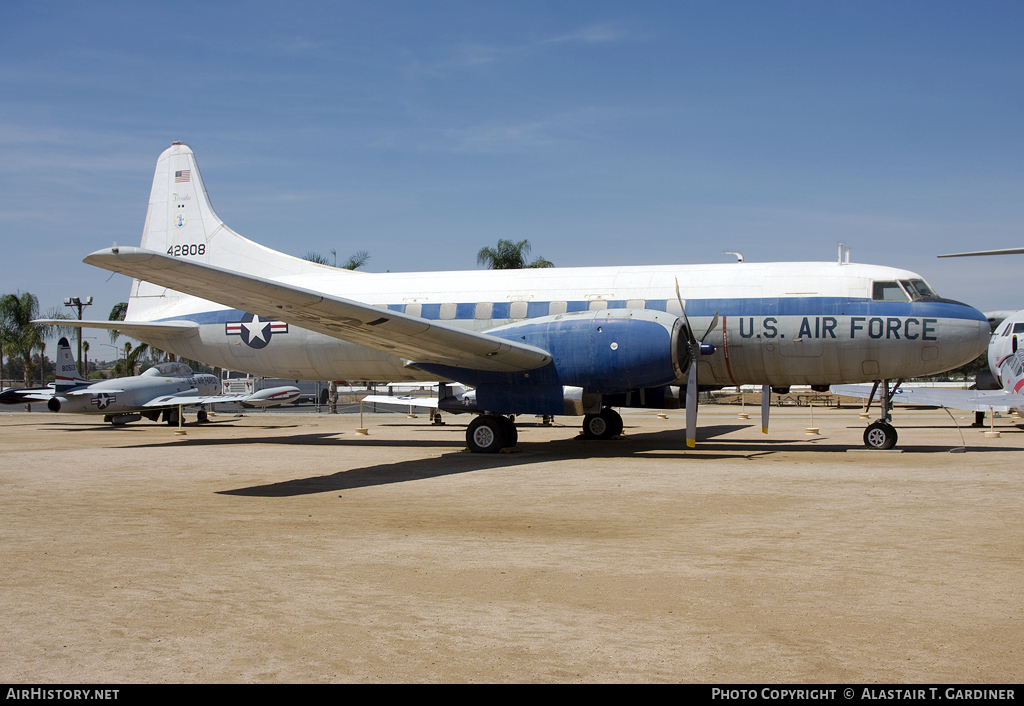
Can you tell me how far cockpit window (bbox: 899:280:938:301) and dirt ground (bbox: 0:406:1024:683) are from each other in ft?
14.5

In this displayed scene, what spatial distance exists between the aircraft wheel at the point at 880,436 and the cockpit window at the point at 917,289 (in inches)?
114

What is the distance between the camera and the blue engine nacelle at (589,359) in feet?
52.4

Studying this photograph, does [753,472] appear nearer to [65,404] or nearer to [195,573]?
[195,573]

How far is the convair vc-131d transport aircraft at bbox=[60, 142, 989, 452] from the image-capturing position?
52.2 feet

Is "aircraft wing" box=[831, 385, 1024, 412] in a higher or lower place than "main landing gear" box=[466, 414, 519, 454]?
higher

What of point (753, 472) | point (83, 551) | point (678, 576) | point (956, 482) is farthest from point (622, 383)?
point (83, 551)

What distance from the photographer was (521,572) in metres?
6.77

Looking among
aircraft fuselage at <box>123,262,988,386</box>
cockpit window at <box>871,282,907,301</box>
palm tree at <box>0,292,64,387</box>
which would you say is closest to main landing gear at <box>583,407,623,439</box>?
aircraft fuselage at <box>123,262,988,386</box>

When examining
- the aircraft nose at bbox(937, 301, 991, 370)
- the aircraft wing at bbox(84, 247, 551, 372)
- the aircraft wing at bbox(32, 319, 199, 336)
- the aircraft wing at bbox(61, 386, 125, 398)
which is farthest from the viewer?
the aircraft wing at bbox(61, 386, 125, 398)

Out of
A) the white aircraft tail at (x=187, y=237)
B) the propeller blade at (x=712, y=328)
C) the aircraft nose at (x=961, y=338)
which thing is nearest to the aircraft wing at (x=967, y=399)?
the aircraft nose at (x=961, y=338)

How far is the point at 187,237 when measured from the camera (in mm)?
23344

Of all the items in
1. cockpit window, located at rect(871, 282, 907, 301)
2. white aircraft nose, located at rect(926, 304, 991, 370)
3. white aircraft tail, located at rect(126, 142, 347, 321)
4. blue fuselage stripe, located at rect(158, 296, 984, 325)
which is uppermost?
white aircraft tail, located at rect(126, 142, 347, 321)

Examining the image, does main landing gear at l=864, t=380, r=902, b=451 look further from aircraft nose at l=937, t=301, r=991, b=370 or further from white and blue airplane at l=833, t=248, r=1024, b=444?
white and blue airplane at l=833, t=248, r=1024, b=444

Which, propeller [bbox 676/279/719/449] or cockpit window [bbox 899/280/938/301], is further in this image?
cockpit window [bbox 899/280/938/301]
